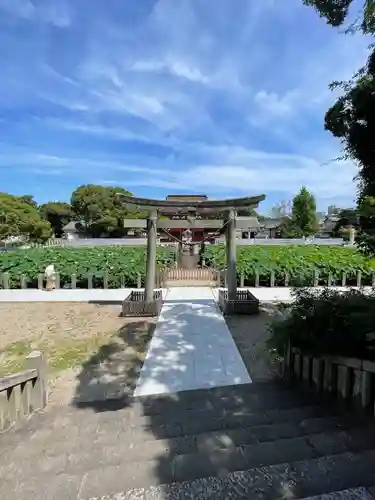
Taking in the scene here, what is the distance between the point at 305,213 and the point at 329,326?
39.5 metres

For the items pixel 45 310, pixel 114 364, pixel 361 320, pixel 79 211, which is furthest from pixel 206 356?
pixel 79 211

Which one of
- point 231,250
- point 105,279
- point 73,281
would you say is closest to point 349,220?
point 231,250

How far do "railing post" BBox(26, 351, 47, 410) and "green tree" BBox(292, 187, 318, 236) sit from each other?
4015cm

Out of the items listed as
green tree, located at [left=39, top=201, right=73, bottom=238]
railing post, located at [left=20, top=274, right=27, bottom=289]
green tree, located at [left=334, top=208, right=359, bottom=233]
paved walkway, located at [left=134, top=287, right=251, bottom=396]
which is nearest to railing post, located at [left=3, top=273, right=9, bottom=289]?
railing post, located at [left=20, top=274, right=27, bottom=289]

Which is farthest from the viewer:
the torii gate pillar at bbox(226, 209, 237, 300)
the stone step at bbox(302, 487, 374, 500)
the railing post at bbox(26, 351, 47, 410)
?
the torii gate pillar at bbox(226, 209, 237, 300)

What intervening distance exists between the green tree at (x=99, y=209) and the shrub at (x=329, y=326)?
121 ft

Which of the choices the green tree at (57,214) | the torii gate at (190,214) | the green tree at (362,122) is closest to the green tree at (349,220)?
the green tree at (362,122)

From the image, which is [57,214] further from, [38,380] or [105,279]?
[38,380]

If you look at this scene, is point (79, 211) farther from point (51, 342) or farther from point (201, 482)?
point (201, 482)

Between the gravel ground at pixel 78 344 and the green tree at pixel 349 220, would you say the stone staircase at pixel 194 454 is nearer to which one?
the gravel ground at pixel 78 344

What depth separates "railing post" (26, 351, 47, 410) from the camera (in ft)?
10.7

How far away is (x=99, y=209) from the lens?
4022 cm

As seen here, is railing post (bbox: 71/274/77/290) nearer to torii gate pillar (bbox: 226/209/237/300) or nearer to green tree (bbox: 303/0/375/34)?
torii gate pillar (bbox: 226/209/237/300)

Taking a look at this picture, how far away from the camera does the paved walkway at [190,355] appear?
412 centimetres
